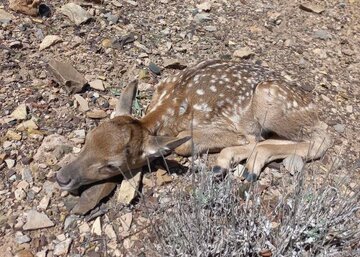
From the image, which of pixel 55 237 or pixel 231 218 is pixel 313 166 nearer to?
pixel 231 218

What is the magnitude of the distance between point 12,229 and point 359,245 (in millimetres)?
2567

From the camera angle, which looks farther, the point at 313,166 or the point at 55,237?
the point at 313,166

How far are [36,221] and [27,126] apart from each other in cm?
102

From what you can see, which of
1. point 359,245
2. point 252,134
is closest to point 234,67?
point 252,134

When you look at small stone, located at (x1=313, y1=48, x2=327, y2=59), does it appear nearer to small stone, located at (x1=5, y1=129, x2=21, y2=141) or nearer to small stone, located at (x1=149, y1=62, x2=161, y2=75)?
small stone, located at (x1=149, y1=62, x2=161, y2=75)

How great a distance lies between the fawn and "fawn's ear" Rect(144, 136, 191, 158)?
204 millimetres

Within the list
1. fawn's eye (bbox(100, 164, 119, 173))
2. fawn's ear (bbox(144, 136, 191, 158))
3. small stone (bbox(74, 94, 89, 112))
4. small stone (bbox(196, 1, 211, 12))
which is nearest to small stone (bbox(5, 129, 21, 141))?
small stone (bbox(74, 94, 89, 112))

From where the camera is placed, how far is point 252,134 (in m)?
5.18

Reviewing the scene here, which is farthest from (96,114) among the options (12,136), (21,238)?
(21,238)

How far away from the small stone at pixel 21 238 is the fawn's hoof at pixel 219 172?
1582 mm

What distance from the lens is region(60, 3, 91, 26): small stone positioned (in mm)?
5906

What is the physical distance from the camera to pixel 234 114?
5.07m

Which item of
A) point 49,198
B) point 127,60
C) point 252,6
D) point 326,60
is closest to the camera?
point 49,198

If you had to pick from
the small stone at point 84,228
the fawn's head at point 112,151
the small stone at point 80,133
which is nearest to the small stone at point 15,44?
the small stone at point 80,133
